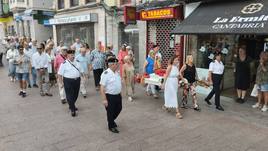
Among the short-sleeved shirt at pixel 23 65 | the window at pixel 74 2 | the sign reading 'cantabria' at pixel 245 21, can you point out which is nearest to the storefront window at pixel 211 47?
the sign reading 'cantabria' at pixel 245 21

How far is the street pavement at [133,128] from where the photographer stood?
15.9 feet

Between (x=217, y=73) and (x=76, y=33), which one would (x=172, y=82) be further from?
(x=76, y=33)

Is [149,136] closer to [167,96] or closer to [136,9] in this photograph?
[167,96]

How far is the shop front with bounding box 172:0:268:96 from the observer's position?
625cm

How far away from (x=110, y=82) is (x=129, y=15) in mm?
6082

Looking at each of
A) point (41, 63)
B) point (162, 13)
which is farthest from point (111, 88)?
point (162, 13)

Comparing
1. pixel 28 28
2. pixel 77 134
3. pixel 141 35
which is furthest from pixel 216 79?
pixel 28 28

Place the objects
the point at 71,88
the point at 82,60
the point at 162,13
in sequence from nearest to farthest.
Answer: the point at 71,88
the point at 82,60
the point at 162,13

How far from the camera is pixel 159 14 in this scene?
9.59 metres

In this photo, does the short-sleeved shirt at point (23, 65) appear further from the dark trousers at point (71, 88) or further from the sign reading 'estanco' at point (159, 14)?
the sign reading 'estanco' at point (159, 14)

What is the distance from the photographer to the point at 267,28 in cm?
573

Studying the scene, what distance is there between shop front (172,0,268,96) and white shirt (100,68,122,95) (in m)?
3.14

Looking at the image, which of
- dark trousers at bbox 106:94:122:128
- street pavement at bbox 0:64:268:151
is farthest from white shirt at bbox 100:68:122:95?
street pavement at bbox 0:64:268:151

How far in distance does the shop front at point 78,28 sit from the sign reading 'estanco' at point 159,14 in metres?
4.32
